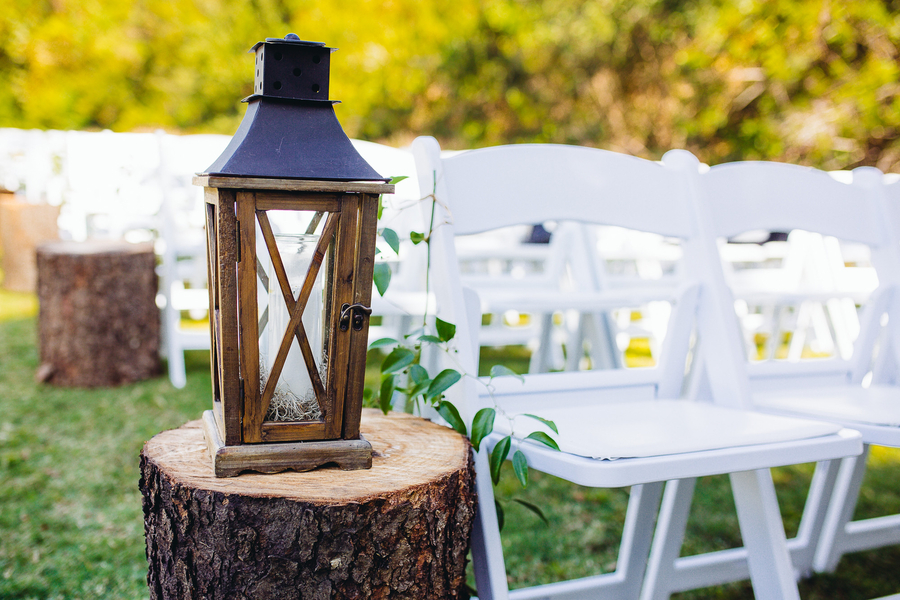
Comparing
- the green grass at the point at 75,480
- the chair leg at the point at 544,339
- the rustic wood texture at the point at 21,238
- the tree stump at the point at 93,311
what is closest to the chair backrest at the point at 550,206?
the green grass at the point at 75,480

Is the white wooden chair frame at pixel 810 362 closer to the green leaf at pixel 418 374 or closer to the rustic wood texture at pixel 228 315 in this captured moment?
the green leaf at pixel 418 374

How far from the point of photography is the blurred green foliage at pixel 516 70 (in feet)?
24.0

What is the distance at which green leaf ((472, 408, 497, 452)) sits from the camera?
3.64ft

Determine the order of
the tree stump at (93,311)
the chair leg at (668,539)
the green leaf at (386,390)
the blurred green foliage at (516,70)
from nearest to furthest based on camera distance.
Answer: the green leaf at (386,390), the chair leg at (668,539), the tree stump at (93,311), the blurred green foliage at (516,70)

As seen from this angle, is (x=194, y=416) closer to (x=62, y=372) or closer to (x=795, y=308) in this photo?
(x=62, y=372)

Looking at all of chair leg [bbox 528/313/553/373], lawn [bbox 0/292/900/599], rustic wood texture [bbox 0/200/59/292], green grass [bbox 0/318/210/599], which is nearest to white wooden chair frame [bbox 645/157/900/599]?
lawn [bbox 0/292/900/599]

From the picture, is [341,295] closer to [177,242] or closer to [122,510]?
[122,510]

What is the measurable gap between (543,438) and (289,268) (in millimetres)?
439

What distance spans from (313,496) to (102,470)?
1.64 meters

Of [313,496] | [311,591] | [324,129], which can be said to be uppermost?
[324,129]

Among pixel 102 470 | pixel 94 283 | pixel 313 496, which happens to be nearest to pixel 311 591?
pixel 313 496

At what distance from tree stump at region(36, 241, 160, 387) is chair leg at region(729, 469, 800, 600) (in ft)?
8.93

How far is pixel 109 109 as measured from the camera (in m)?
13.1

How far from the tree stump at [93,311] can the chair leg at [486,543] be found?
2.47m
